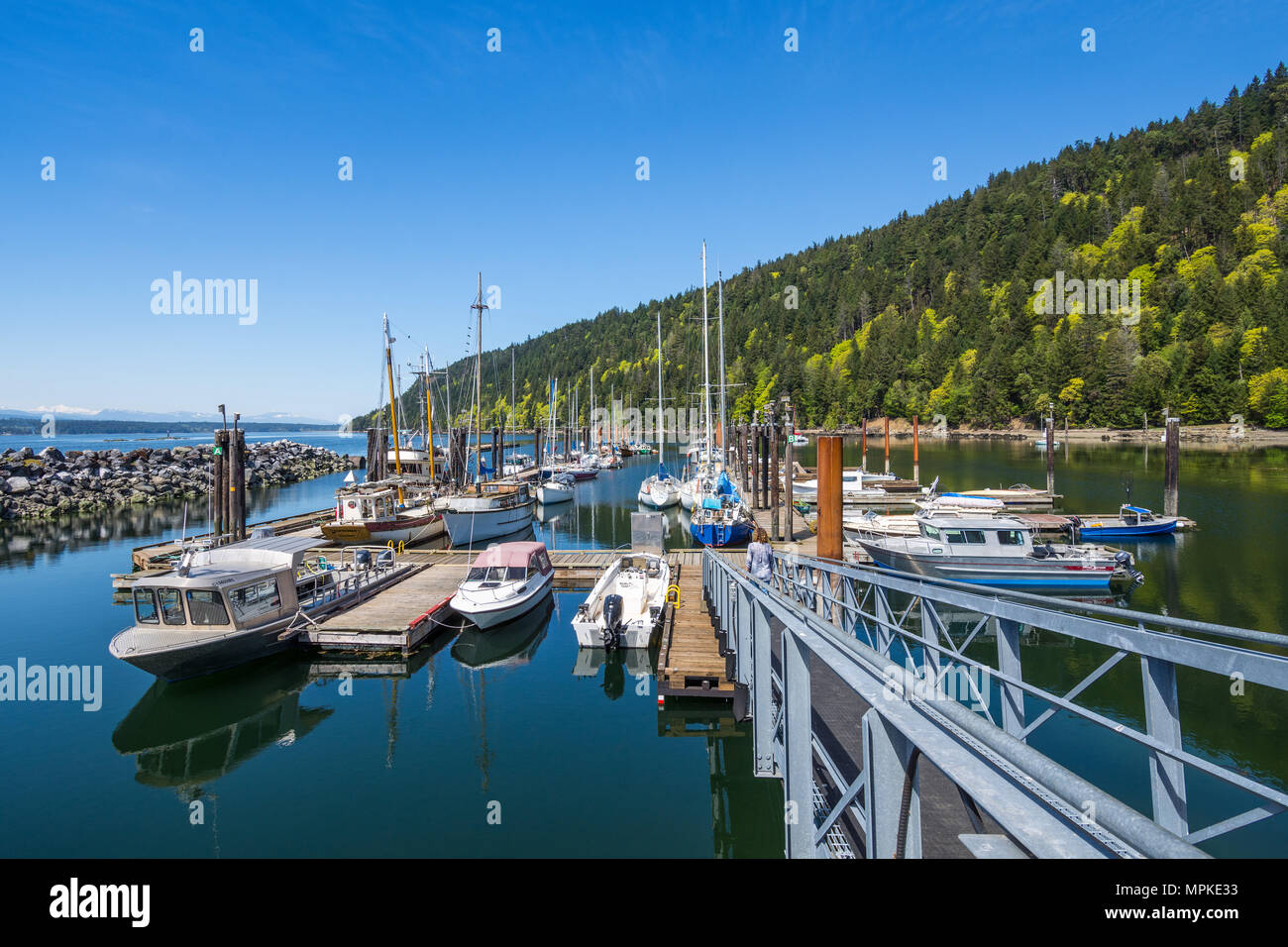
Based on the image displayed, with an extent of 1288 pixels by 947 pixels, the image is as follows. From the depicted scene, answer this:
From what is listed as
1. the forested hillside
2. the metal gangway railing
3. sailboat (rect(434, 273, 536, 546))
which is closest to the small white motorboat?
sailboat (rect(434, 273, 536, 546))

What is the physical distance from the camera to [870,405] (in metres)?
142

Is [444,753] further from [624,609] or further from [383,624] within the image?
[624,609]

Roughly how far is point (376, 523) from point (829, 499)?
25.4m

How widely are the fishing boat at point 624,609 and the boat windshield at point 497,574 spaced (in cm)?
258

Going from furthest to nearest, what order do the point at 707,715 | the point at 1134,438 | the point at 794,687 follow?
the point at 1134,438 < the point at 707,715 < the point at 794,687

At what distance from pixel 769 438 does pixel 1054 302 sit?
120m

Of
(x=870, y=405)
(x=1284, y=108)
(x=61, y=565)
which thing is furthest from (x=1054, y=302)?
(x=61, y=565)

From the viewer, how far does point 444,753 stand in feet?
48.4

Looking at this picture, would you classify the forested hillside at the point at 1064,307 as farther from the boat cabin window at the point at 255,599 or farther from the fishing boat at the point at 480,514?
the boat cabin window at the point at 255,599

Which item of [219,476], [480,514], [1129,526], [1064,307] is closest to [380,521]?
[480,514]

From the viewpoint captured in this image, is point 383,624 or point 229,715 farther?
point 383,624

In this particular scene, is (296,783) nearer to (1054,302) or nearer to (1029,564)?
(1029,564)

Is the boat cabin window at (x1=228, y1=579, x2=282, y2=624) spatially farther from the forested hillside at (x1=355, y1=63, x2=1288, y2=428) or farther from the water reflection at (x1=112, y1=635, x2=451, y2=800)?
the forested hillside at (x1=355, y1=63, x2=1288, y2=428)
